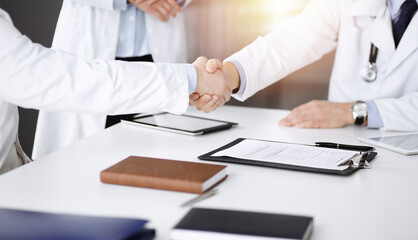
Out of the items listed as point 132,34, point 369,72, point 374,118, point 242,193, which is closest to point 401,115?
point 374,118

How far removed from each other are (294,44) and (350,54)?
0.22 meters

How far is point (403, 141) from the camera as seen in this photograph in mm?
1459

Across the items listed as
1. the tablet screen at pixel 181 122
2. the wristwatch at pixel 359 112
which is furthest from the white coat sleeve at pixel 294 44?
the wristwatch at pixel 359 112

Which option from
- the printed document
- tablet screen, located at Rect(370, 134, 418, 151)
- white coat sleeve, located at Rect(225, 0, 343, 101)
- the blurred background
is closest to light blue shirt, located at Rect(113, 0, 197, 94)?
the blurred background

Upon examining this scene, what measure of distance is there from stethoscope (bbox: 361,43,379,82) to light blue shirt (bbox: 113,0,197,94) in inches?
35.1

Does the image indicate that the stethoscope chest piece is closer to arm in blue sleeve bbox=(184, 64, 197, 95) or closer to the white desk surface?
the white desk surface

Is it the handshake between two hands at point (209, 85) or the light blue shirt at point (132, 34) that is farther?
the light blue shirt at point (132, 34)

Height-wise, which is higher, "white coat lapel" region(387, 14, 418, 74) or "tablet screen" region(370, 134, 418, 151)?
"white coat lapel" region(387, 14, 418, 74)

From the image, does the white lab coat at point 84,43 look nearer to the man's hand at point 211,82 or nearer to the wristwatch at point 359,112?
the man's hand at point 211,82

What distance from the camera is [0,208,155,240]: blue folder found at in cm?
74

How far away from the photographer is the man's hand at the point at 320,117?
1.67 metres

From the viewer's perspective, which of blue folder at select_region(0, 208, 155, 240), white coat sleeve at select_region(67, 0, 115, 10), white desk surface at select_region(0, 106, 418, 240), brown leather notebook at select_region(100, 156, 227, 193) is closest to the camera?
blue folder at select_region(0, 208, 155, 240)

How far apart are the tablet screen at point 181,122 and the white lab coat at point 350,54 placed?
0.26 m

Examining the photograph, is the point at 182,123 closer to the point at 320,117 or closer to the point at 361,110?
the point at 320,117
